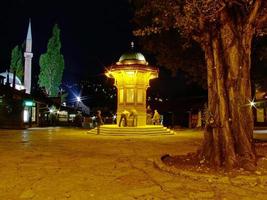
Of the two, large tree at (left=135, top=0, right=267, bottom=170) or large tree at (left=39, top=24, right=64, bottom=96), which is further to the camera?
large tree at (left=39, top=24, right=64, bottom=96)

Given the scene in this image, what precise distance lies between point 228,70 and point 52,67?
48096 millimetres

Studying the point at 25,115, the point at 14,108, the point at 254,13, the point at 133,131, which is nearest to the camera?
the point at 254,13

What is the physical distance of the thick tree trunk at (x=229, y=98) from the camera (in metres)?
9.84

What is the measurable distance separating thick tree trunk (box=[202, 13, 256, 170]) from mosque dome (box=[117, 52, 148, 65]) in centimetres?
1829

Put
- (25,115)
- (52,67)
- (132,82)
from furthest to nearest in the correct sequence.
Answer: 1. (52,67)
2. (25,115)
3. (132,82)

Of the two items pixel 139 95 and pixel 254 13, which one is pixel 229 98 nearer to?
pixel 254 13

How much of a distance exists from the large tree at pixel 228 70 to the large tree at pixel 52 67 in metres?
47.1

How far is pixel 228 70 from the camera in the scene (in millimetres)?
10039

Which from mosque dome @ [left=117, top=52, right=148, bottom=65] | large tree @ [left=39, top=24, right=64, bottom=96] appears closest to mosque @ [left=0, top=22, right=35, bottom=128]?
mosque dome @ [left=117, top=52, right=148, bottom=65]

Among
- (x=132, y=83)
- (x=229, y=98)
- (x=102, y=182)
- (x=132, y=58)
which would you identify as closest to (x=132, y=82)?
(x=132, y=83)

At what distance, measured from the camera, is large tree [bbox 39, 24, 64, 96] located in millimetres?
55250

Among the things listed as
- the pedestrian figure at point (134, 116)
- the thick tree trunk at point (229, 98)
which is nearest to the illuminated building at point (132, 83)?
the pedestrian figure at point (134, 116)

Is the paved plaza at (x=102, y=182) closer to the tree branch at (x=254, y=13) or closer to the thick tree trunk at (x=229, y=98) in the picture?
the thick tree trunk at (x=229, y=98)

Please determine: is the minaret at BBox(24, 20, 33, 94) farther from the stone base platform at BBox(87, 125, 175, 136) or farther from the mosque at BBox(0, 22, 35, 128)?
the stone base platform at BBox(87, 125, 175, 136)
